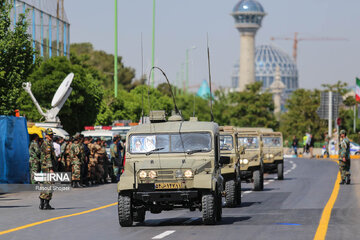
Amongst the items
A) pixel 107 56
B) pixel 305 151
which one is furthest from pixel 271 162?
pixel 107 56

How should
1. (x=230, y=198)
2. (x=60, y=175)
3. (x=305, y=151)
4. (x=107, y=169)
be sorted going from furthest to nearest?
(x=305, y=151), (x=107, y=169), (x=60, y=175), (x=230, y=198)

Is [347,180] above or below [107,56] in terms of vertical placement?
below

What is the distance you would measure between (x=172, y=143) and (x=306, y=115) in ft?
358

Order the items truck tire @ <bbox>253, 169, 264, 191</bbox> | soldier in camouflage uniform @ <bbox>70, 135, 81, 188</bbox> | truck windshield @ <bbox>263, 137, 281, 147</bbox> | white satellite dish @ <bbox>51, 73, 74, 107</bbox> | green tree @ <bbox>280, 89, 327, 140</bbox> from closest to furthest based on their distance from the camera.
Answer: truck tire @ <bbox>253, 169, 264, 191</bbox>
soldier in camouflage uniform @ <bbox>70, 135, 81, 188</bbox>
truck windshield @ <bbox>263, 137, 281, 147</bbox>
white satellite dish @ <bbox>51, 73, 74, 107</bbox>
green tree @ <bbox>280, 89, 327, 140</bbox>

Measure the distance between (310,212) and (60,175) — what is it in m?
14.1

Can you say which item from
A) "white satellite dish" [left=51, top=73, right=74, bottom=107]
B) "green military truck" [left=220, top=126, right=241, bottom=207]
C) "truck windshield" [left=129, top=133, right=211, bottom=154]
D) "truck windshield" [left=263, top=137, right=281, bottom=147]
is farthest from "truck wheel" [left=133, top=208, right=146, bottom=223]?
"white satellite dish" [left=51, top=73, right=74, bottom=107]

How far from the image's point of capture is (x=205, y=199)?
1548cm

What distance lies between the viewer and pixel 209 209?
15.6m

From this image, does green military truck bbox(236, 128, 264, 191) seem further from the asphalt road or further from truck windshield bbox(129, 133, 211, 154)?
truck windshield bbox(129, 133, 211, 154)

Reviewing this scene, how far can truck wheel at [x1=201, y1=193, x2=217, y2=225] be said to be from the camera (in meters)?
15.5

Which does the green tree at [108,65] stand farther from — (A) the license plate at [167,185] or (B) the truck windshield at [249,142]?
(A) the license plate at [167,185]

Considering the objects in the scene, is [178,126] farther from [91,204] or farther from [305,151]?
[305,151]

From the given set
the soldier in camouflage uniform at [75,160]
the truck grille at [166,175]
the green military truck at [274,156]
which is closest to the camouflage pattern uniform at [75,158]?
the soldier in camouflage uniform at [75,160]

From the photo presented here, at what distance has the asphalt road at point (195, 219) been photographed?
47.1ft
